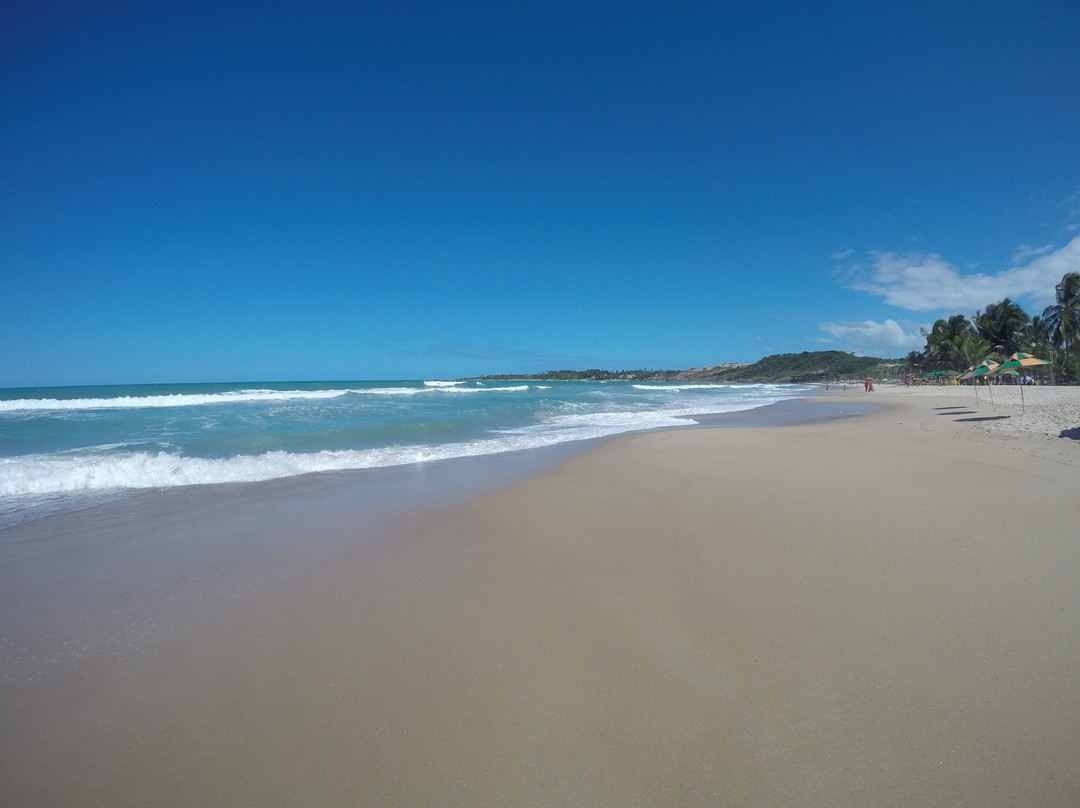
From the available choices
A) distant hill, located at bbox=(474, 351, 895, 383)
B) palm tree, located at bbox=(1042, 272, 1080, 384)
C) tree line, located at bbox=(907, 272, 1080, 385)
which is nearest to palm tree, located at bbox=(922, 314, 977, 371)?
tree line, located at bbox=(907, 272, 1080, 385)

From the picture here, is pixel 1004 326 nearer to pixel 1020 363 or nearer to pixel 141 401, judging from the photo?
pixel 1020 363

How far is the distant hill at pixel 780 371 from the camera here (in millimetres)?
95625

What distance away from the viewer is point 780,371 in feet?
376

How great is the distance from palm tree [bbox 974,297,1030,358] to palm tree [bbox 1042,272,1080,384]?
15.2ft

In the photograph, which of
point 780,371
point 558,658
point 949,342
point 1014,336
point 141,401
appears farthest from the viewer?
point 780,371

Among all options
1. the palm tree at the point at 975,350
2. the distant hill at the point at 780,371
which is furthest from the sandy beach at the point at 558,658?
the distant hill at the point at 780,371

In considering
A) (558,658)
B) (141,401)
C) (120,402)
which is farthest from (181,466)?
(141,401)

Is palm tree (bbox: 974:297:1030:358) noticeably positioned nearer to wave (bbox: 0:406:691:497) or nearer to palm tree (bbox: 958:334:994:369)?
palm tree (bbox: 958:334:994:369)

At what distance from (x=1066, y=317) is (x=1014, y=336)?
850cm

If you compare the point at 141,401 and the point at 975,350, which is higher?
the point at 975,350

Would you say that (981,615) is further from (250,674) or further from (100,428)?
(100,428)

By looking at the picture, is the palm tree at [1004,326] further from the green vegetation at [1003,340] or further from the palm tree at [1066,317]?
the palm tree at [1066,317]

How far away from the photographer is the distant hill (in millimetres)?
95625

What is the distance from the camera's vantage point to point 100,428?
1437 cm
